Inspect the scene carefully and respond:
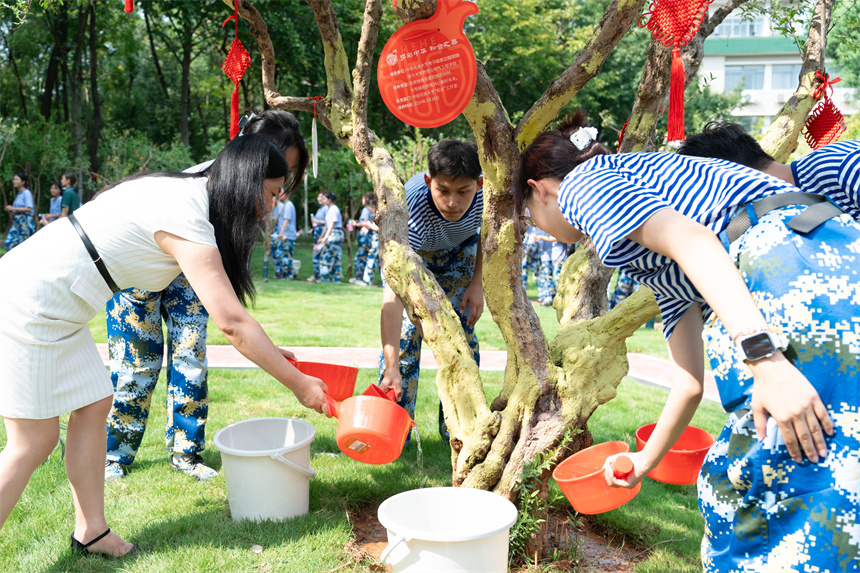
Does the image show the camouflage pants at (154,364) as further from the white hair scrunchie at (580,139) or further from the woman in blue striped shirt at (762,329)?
the woman in blue striped shirt at (762,329)

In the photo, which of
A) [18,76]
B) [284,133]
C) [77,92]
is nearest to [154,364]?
[284,133]

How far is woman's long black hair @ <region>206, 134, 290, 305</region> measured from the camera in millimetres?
2309

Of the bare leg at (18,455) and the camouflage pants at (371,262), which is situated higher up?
the bare leg at (18,455)

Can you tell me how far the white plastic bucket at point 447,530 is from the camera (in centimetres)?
190

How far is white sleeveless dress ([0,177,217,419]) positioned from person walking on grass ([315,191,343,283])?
10492 mm

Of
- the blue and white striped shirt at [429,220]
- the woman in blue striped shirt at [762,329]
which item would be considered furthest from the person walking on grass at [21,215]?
the woman in blue striped shirt at [762,329]

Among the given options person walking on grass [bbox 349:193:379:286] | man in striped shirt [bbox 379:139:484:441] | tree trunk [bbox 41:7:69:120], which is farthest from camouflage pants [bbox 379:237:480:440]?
tree trunk [bbox 41:7:69:120]

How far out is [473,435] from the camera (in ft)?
8.66

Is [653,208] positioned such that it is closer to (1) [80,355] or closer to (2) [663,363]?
(1) [80,355]

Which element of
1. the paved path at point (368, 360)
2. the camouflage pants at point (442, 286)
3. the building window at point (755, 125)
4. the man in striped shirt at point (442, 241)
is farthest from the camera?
the building window at point (755, 125)

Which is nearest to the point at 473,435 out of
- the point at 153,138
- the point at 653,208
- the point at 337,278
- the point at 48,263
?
the point at 653,208

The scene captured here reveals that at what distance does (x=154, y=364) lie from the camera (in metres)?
3.35

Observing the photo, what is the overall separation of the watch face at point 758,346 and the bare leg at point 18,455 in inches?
87.0

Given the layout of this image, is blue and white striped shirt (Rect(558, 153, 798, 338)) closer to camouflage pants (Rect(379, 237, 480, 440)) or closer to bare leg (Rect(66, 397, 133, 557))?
bare leg (Rect(66, 397, 133, 557))
